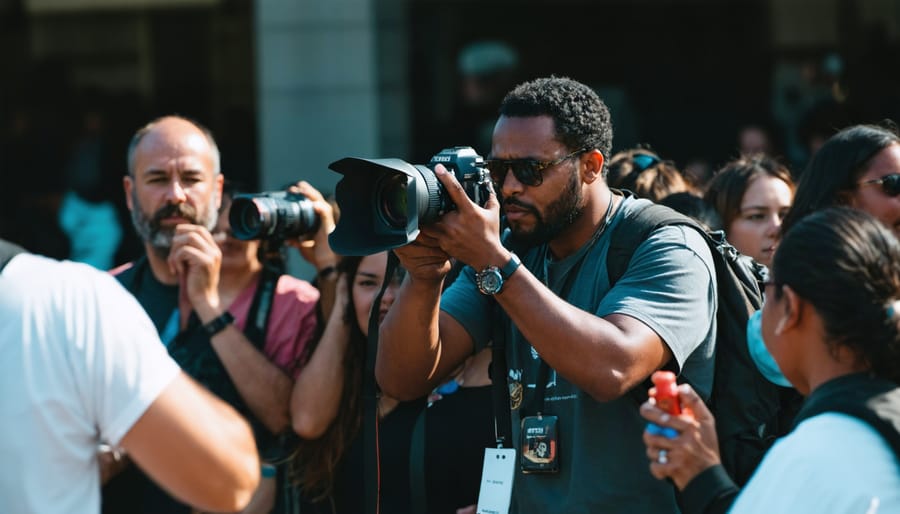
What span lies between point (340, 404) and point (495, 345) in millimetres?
907

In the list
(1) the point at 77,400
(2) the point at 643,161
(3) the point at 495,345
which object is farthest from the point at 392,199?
(2) the point at 643,161

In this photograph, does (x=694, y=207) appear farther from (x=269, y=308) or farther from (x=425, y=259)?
(x=269, y=308)

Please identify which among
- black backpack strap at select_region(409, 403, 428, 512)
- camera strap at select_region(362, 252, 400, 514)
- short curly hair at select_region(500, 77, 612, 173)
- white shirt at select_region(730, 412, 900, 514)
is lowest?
black backpack strap at select_region(409, 403, 428, 512)

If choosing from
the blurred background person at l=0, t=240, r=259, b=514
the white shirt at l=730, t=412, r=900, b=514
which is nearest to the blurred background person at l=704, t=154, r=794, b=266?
the white shirt at l=730, t=412, r=900, b=514

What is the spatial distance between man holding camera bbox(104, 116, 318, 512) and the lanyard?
1.11m

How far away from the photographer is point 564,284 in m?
3.04

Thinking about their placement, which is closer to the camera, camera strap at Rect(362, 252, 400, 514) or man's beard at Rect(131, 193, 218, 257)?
camera strap at Rect(362, 252, 400, 514)

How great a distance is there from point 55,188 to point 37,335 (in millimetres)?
5898

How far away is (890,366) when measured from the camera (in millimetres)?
2094

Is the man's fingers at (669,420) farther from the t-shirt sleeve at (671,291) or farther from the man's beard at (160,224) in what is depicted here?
the man's beard at (160,224)

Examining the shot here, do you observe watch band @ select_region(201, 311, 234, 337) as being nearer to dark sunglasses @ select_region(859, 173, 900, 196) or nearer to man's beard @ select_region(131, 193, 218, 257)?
man's beard @ select_region(131, 193, 218, 257)

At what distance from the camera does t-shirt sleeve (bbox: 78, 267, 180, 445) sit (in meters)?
1.95

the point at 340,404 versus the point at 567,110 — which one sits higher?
the point at 567,110

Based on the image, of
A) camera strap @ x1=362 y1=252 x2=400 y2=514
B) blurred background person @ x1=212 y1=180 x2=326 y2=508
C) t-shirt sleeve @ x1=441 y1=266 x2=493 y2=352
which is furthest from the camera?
blurred background person @ x1=212 y1=180 x2=326 y2=508
